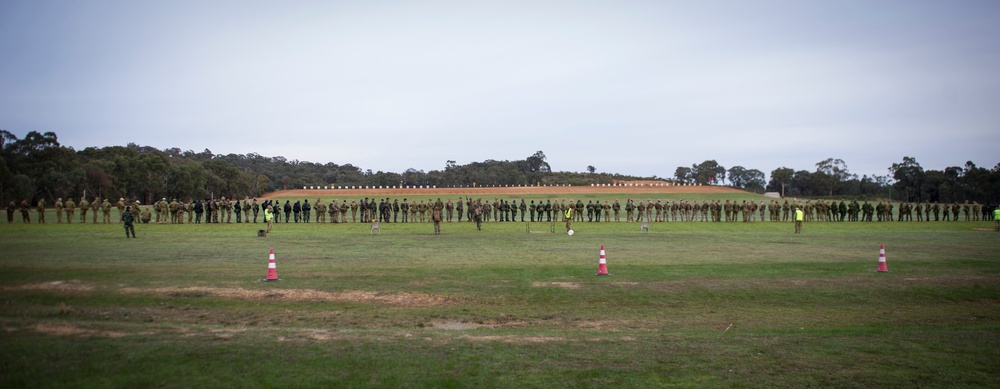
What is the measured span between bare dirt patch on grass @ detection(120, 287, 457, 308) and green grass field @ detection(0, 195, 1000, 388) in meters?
0.09

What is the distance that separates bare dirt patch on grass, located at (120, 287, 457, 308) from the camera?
13.9 m

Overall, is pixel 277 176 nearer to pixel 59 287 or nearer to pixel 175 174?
pixel 175 174

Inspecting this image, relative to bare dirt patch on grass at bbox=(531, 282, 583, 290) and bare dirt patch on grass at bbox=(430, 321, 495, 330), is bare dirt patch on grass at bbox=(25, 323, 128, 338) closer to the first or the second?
bare dirt patch on grass at bbox=(430, 321, 495, 330)

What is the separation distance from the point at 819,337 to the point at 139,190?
166 feet

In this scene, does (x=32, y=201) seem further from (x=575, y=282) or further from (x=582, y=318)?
(x=575, y=282)

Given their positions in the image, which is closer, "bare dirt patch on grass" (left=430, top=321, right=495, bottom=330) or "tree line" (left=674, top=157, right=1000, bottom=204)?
"bare dirt patch on grass" (left=430, top=321, right=495, bottom=330)

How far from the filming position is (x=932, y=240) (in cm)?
3183

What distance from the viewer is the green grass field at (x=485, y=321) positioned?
26.4ft

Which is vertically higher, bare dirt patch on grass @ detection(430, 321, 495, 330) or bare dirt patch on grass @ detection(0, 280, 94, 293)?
bare dirt patch on grass @ detection(0, 280, 94, 293)

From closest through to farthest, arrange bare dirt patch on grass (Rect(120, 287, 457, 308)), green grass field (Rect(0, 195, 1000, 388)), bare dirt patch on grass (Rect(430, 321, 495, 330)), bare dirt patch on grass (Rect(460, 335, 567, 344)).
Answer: green grass field (Rect(0, 195, 1000, 388)), bare dirt patch on grass (Rect(460, 335, 567, 344)), bare dirt patch on grass (Rect(430, 321, 495, 330)), bare dirt patch on grass (Rect(120, 287, 457, 308))

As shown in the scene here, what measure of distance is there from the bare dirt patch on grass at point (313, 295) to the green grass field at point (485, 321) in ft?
0.28

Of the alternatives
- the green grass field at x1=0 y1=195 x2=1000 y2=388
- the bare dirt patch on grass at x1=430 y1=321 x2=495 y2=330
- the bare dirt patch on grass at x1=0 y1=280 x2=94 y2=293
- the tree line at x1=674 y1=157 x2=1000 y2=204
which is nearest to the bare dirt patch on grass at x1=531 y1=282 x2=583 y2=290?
the green grass field at x1=0 y1=195 x2=1000 y2=388

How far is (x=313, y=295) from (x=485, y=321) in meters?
4.49

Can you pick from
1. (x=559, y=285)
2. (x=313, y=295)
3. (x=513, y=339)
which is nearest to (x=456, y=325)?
(x=513, y=339)
